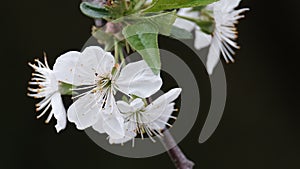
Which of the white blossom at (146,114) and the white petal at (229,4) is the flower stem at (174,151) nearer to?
the white blossom at (146,114)

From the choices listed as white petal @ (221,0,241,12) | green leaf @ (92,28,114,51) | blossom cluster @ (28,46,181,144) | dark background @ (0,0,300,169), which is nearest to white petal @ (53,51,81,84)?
blossom cluster @ (28,46,181,144)

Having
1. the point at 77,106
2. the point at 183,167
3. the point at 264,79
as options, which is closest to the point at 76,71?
the point at 77,106

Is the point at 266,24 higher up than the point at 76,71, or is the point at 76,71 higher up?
the point at 76,71

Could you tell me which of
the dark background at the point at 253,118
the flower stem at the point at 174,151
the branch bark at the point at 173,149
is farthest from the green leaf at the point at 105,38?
the dark background at the point at 253,118

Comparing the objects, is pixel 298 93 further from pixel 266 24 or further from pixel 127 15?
pixel 127 15

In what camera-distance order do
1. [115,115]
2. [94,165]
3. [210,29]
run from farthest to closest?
[94,165] < [210,29] < [115,115]
